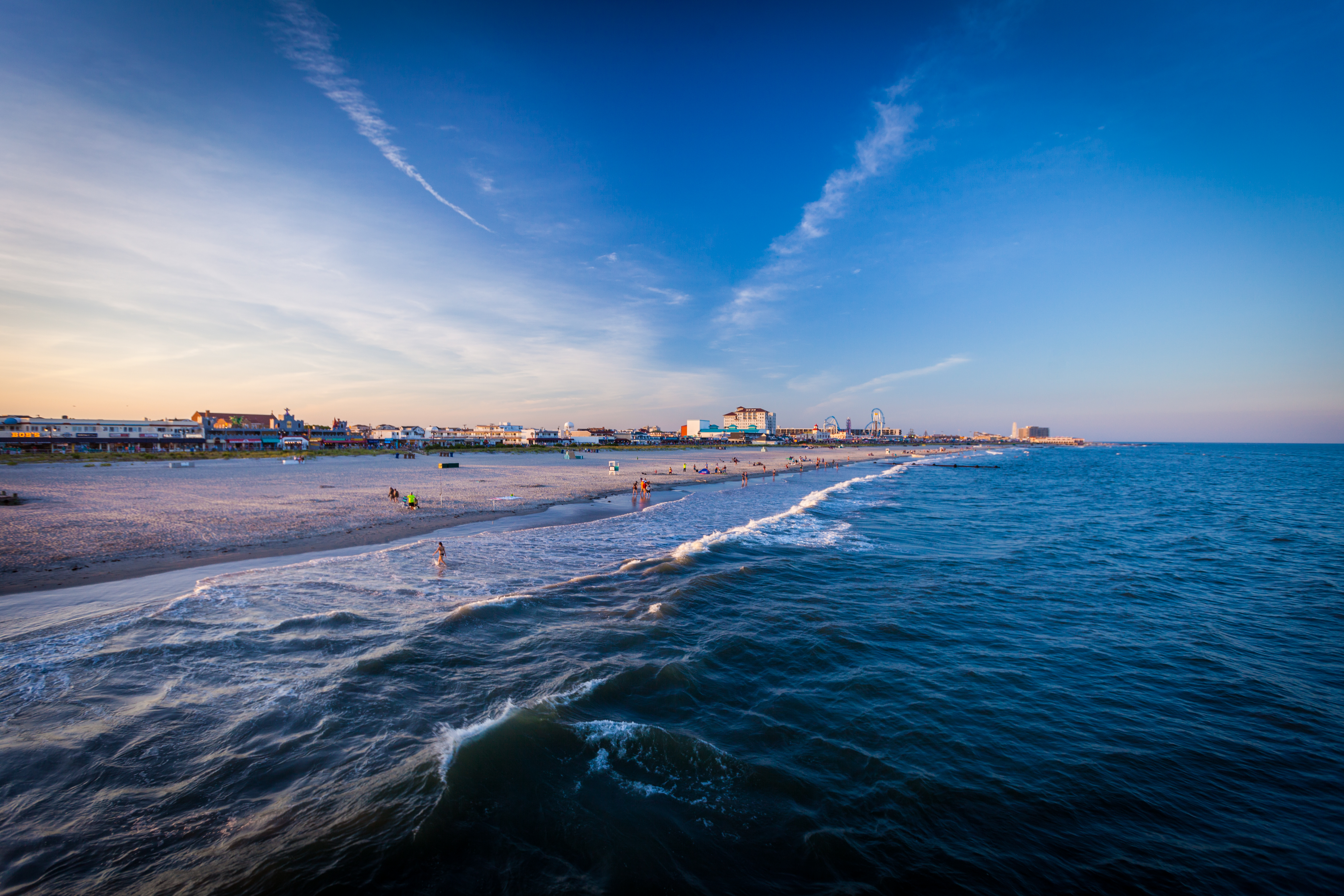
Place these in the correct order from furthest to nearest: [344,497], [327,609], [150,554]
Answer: [344,497]
[150,554]
[327,609]

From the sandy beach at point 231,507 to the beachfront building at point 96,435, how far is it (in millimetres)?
55463

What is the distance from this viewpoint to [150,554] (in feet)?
63.4

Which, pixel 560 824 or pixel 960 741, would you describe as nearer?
pixel 560 824

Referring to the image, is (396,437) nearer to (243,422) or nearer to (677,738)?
(243,422)

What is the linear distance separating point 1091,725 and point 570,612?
467 inches

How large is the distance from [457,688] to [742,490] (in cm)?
4241

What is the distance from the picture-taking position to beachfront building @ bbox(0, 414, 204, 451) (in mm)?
111250

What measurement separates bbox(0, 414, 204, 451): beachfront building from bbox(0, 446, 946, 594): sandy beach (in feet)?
182

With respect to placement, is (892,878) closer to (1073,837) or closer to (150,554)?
(1073,837)

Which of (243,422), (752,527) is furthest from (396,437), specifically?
(752,527)

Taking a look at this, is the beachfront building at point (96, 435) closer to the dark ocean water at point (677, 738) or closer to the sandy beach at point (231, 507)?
the sandy beach at point (231, 507)

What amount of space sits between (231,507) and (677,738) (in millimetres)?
38853

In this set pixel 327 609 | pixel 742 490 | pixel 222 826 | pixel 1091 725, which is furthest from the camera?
pixel 742 490

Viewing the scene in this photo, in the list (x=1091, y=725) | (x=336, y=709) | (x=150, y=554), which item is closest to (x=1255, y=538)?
(x=1091, y=725)
